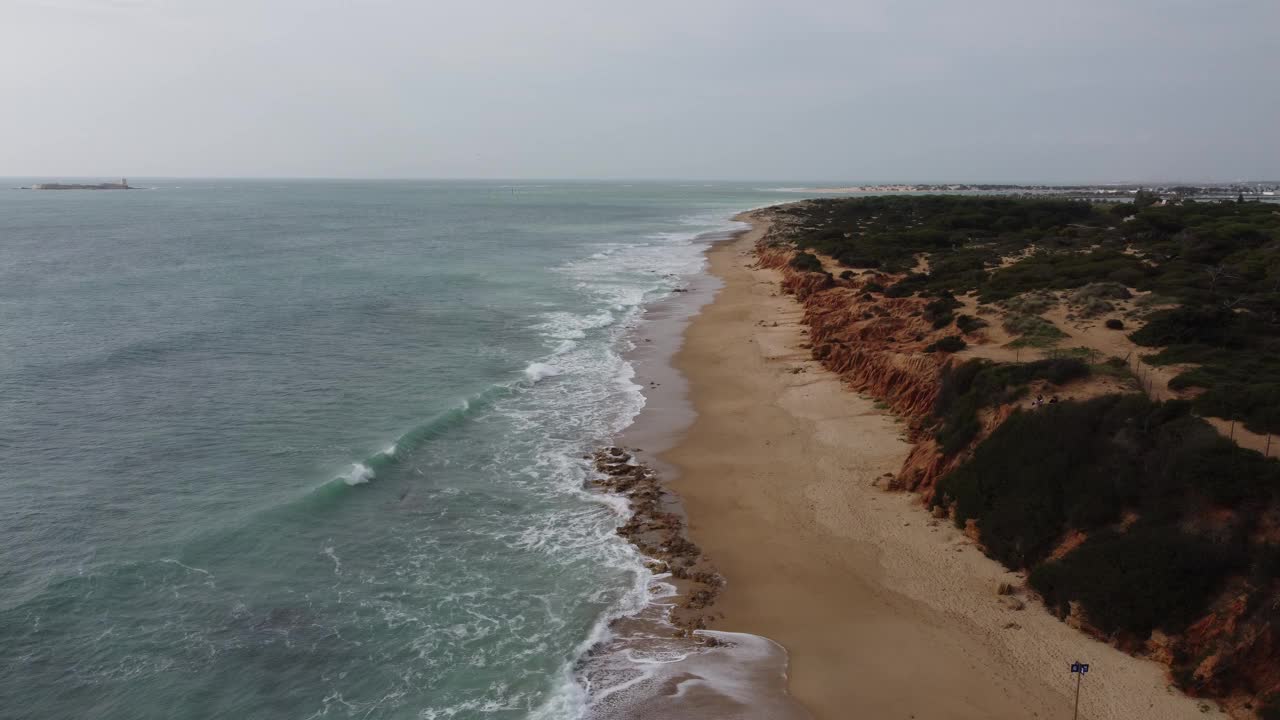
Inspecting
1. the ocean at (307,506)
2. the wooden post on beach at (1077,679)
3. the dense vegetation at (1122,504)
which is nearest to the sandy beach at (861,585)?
the wooden post on beach at (1077,679)

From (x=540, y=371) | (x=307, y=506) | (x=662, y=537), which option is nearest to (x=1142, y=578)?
(x=662, y=537)

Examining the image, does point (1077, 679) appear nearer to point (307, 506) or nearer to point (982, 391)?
point (982, 391)

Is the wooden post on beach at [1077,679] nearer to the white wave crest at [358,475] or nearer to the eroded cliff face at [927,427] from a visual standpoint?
the eroded cliff face at [927,427]

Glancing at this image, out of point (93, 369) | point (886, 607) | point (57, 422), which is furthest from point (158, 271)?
point (886, 607)

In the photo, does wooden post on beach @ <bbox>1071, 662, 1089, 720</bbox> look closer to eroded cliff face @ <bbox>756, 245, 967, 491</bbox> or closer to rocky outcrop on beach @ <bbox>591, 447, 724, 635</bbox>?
rocky outcrop on beach @ <bbox>591, 447, 724, 635</bbox>

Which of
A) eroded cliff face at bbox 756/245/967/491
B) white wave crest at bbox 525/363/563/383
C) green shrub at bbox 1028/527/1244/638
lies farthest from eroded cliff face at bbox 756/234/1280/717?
white wave crest at bbox 525/363/563/383

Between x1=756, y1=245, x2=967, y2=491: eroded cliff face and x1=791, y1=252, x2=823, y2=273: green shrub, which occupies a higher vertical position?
x1=791, y1=252, x2=823, y2=273: green shrub

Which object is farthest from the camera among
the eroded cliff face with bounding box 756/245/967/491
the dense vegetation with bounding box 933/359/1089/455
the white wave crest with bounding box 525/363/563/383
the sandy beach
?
the white wave crest with bounding box 525/363/563/383
